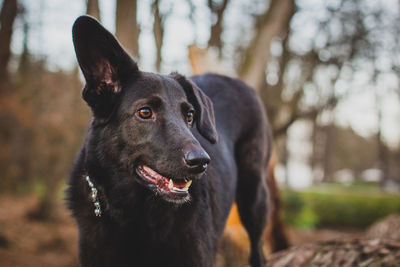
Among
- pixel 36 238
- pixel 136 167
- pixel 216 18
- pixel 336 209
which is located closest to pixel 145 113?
pixel 136 167

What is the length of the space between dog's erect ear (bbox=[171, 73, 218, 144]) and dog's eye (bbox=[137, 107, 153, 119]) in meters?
0.41

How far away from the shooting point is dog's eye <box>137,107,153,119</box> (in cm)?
257

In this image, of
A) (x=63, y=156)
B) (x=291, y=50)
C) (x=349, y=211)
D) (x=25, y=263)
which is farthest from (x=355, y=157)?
(x=25, y=263)

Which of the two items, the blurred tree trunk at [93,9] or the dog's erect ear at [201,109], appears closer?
the dog's erect ear at [201,109]

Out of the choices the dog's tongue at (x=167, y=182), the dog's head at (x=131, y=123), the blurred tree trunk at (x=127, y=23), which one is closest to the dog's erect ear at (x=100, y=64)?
the dog's head at (x=131, y=123)

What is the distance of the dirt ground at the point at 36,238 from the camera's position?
7.24 metres

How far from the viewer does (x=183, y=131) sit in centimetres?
247

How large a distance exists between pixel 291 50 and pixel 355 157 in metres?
31.5

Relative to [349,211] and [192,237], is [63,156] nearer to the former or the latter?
[192,237]

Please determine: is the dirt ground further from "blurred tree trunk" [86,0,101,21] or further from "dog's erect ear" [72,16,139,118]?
"dog's erect ear" [72,16,139,118]

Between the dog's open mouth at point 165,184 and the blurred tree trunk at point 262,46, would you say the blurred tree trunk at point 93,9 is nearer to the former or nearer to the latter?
the blurred tree trunk at point 262,46

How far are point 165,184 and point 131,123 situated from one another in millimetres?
521

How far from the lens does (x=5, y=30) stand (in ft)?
22.9

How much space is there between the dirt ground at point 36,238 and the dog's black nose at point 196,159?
368 centimetres
